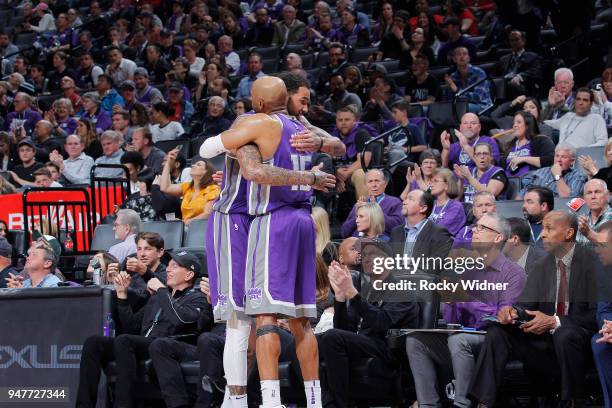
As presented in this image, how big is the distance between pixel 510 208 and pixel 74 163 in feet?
20.6

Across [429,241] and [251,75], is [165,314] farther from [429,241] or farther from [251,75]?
[251,75]

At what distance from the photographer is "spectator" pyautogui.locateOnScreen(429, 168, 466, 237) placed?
988 centimetres

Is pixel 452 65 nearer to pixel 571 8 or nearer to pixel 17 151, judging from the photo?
pixel 571 8

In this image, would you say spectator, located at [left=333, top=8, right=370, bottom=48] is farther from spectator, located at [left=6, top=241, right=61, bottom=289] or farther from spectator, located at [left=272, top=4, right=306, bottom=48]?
spectator, located at [left=6, top=241, right=61, bottom=289]

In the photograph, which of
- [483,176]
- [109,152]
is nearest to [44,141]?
[109,152]

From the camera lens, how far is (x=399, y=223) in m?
10.3

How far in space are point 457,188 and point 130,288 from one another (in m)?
3.22

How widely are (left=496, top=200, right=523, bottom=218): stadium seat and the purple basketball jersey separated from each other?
3.69 m

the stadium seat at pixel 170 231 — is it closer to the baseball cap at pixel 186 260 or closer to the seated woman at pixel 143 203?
the seated woman at pixel 143 203

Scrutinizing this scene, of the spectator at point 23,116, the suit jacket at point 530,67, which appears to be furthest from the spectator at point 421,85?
the spectator at point 23,116

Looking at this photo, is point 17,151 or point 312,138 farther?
point 17,151

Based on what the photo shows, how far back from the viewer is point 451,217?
9.90 metres

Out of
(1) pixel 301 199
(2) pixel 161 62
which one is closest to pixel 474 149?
(1) pixel 301 199

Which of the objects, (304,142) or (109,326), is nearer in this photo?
(304,142)
